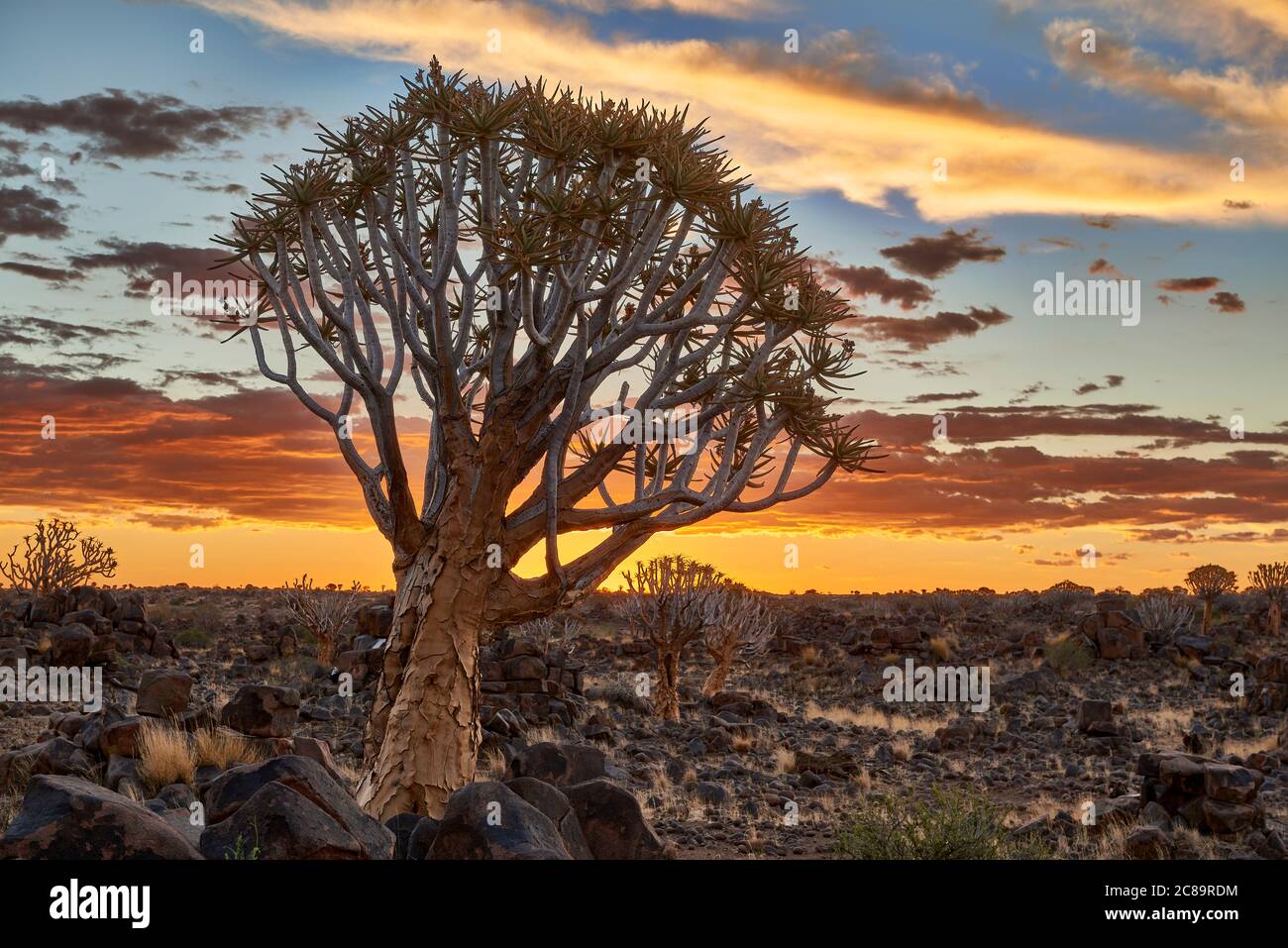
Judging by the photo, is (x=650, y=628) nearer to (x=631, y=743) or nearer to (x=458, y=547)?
(x=631, y=743)

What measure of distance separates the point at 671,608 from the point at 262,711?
859 cm

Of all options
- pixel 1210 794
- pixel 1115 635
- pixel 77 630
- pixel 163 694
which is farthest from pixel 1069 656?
pixel 77 630

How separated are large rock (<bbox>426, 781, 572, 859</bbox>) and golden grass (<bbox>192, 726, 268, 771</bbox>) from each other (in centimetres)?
567

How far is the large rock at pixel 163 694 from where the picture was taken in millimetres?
14958

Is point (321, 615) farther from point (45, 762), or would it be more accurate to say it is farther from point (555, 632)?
point (45, 762)

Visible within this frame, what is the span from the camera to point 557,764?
10.8 metres

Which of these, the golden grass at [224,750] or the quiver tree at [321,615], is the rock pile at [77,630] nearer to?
the quiver tree at [321,615]

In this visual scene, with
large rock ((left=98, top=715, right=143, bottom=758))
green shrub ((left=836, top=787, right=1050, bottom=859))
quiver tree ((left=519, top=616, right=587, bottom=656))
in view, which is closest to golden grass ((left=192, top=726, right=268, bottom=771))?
large rock ((left=98, top=715, right=143, bottom=758))

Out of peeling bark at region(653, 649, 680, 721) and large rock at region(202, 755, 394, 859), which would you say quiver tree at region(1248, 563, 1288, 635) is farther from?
large rock at region(202, 755, 394, 859)

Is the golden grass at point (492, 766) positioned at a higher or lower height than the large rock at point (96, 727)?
lower

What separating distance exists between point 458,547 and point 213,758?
448 centimetres

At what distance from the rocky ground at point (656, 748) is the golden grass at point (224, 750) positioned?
3cm

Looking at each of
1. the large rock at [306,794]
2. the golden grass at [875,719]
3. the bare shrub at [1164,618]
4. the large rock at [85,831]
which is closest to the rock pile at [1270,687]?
the golden grass at [875,719]

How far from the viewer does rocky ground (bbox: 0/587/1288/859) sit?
6.55 metres
